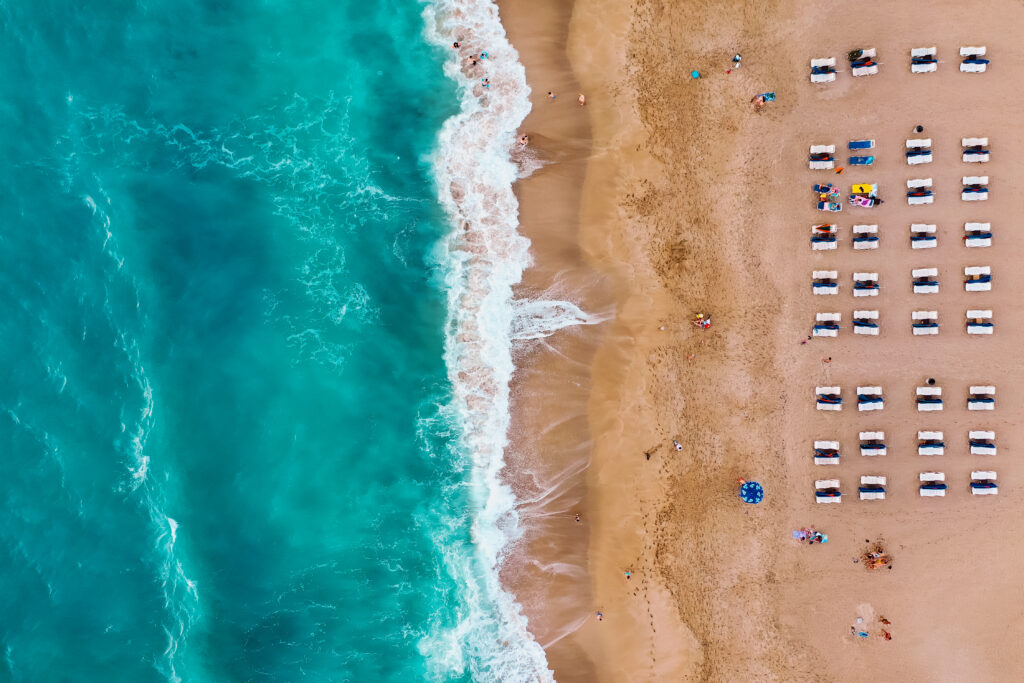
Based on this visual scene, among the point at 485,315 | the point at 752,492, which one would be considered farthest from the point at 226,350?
the point at 752,492

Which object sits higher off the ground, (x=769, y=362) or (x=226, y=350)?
(x=226, y=350)

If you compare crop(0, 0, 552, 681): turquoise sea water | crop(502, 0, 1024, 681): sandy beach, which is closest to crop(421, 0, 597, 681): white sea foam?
crop(0, 0, 552, 681): turquoise sea water

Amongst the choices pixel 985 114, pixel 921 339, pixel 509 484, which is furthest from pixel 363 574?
pixel 985 114

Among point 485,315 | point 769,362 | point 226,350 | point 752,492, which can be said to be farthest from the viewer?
point 226,350

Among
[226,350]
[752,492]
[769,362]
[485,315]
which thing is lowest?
[752,492]

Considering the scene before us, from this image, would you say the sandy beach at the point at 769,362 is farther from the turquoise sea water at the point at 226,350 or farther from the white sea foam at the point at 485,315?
the turquoise sea water at the point at 226,350

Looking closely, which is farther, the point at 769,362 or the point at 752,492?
the point at 769,362

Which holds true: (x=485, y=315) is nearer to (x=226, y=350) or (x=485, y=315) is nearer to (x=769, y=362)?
(x=226, y=350)

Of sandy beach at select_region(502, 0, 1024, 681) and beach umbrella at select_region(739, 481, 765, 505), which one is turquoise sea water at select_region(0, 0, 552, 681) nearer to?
sandy beach at select_region(502, 0, 1024, 681)

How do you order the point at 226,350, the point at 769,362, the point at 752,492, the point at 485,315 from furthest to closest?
the point at 226,350 < the point at 485,315 < the point at 769,362 < the point at 752,492
